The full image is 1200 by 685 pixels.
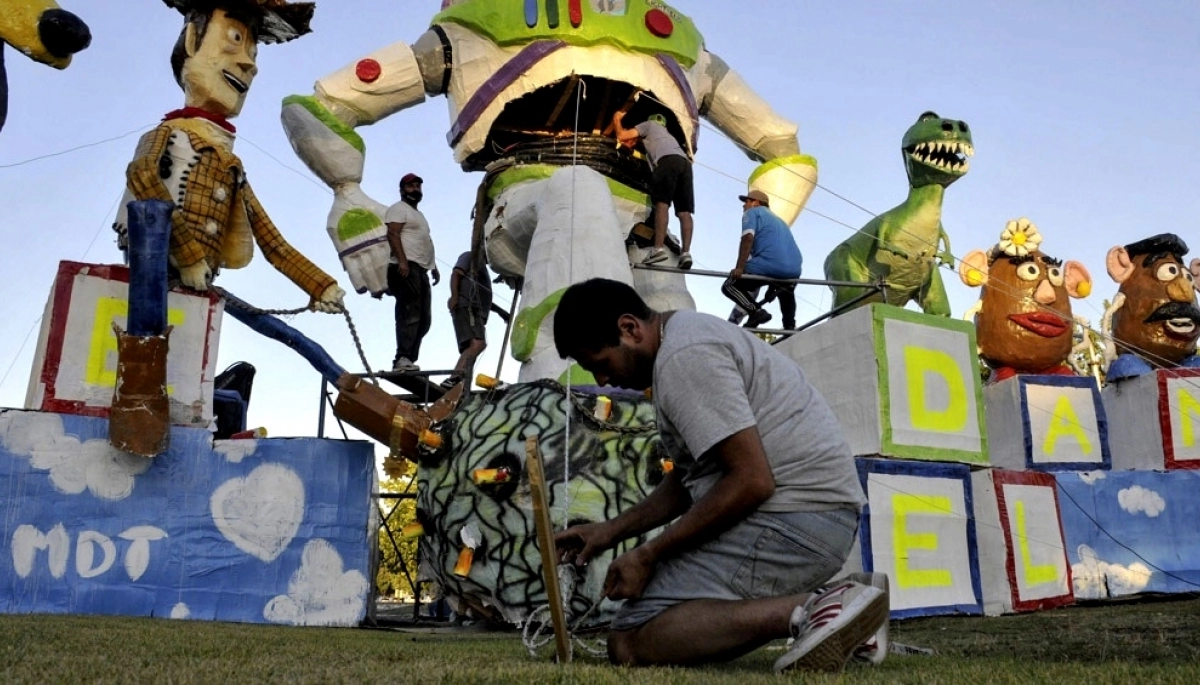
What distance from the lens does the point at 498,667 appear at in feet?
5.65

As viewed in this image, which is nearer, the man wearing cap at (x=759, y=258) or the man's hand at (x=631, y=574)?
the man's hand at (x=631, y=574)

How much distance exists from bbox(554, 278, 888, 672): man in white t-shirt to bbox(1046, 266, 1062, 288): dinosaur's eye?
16.9 ft

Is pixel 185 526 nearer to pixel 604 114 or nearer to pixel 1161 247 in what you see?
pixel 604 114

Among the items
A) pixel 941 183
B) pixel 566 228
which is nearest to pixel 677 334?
pixel 566 228

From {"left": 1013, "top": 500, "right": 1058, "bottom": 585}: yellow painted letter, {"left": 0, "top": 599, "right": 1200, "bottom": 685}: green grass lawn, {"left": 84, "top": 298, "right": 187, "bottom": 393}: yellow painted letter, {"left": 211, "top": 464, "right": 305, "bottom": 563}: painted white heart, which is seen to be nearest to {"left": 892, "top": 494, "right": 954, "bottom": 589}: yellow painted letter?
{"left": 1013, "top": 500, "right": 1058, "bottom": 585}: yellow painted letter

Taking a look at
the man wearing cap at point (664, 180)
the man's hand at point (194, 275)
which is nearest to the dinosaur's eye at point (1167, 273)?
the man wearing cap at point (664, 180)

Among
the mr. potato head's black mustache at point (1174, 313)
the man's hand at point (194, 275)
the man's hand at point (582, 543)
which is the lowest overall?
the man's hand at point (582, 543)

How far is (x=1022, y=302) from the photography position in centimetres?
645

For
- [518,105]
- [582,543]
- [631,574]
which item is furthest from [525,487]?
[518,105]

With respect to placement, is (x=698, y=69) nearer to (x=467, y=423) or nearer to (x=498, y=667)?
(x=467, y=423)

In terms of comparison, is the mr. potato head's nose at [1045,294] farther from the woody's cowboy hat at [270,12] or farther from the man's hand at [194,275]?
the man's hand at [194,275]

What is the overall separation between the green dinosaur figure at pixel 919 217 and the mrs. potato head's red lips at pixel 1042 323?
17.3 inches

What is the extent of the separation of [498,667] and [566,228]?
2729 mm

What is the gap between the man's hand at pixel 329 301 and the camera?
4.42 metres
